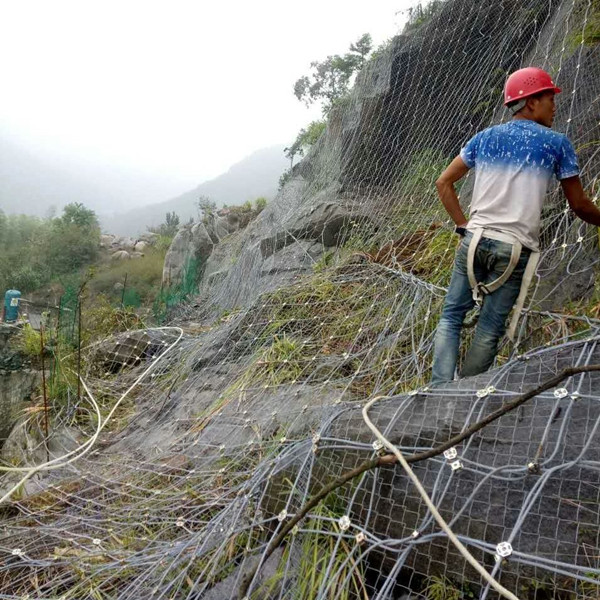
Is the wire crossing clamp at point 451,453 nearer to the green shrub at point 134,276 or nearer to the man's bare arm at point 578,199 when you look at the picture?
the man's bare arm at point 578,199

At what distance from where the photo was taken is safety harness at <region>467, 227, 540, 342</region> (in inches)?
69.4

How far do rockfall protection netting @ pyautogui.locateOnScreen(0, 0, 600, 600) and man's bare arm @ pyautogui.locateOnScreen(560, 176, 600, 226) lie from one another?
1.26ft

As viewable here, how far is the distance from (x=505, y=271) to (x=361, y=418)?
783mm

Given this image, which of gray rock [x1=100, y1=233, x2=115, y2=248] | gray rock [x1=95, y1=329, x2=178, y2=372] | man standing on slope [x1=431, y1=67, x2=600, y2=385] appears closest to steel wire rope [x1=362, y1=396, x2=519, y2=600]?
man standing on slope [x1=431, y1=67, x2=600, y2=385]

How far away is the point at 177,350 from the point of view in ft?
13.0

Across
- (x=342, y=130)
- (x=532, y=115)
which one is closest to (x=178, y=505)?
(x=532, y=115)

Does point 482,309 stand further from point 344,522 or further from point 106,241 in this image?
point 106,241

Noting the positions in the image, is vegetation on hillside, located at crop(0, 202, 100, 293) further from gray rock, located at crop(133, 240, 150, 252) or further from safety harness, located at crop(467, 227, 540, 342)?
safety harness, located at crop(467, 227, 540, 342)

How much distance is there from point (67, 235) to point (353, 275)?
20533 millimetres

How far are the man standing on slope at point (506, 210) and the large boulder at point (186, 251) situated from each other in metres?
7.60

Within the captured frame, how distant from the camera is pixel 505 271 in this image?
1.78 m

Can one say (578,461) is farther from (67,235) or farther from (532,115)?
(67,235)

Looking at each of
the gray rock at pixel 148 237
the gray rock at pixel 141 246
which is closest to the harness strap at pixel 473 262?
the gray rock at pixel 141 246

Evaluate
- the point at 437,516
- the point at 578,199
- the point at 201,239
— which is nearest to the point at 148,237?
the point at 201,239
